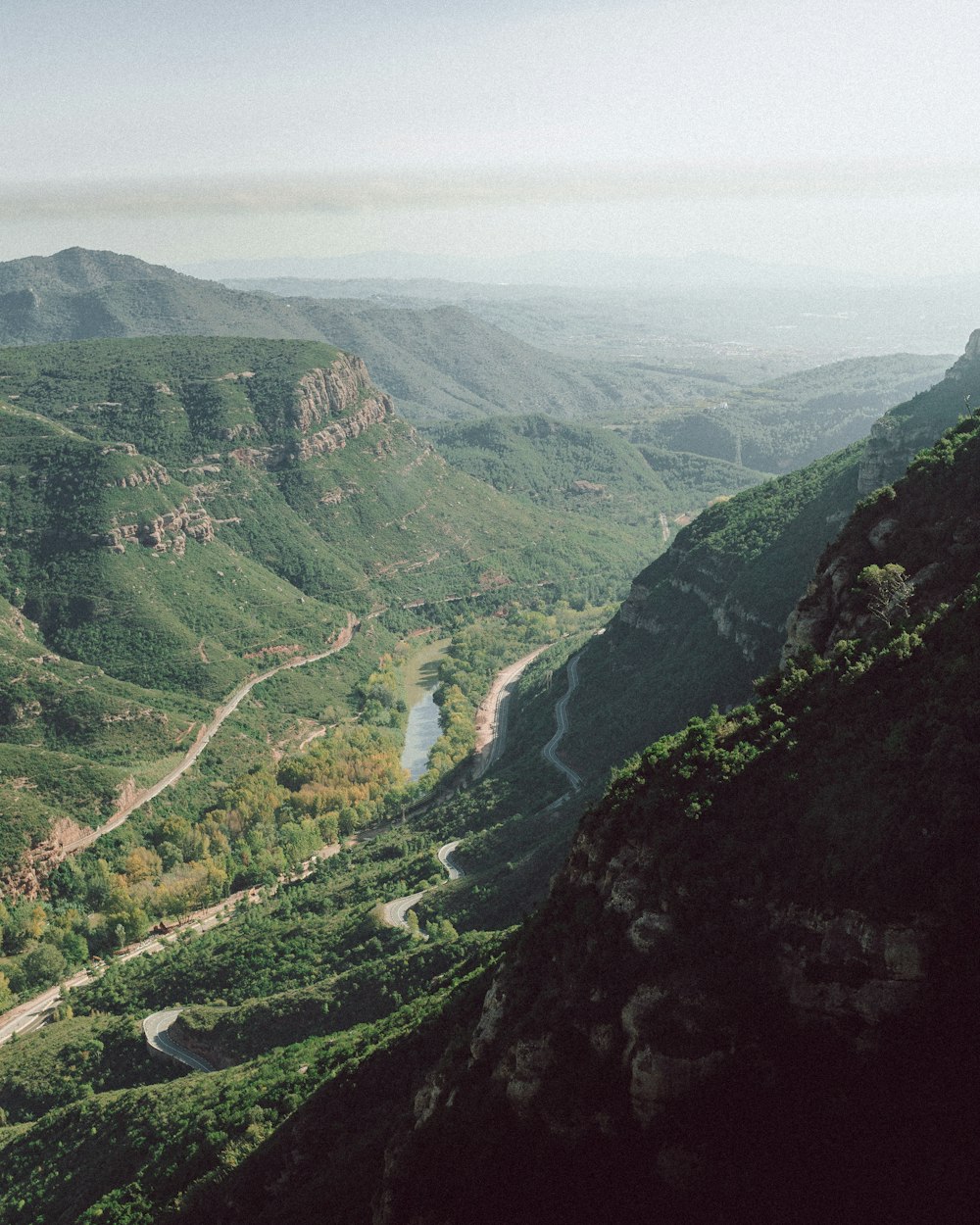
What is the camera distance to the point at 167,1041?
300 ft

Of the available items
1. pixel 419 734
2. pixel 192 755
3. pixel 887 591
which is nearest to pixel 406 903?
pixel 887 591

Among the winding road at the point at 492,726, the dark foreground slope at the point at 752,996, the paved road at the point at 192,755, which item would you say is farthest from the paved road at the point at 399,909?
the paved road at the point at 192,755

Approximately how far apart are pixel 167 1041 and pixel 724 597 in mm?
78442

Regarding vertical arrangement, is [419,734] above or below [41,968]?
above

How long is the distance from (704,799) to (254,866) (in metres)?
106

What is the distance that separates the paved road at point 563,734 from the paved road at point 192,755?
2264 inches

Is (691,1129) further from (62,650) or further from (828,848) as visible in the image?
(62,650)

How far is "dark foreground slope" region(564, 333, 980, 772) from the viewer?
113 meters

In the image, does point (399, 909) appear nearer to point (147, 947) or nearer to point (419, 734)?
point (147, 947)

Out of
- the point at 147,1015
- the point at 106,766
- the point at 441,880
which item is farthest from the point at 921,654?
the point at 106,766

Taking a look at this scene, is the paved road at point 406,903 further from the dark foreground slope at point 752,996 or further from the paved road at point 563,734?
the dark foreground slope at point 752,996

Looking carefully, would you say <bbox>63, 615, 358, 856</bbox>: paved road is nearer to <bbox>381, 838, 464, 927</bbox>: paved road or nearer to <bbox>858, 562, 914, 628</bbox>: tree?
<bbox>381, 838, 464, 927</bbox>: paved road

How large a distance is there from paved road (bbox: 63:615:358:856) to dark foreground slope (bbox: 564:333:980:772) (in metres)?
60.5

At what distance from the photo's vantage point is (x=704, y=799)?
4369cm
